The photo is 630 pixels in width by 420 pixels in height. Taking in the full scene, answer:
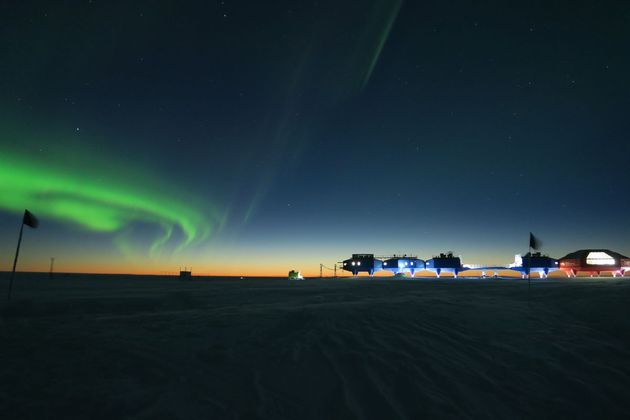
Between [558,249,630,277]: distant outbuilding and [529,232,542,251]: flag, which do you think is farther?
[558,249,630,277]: distant outbuilding

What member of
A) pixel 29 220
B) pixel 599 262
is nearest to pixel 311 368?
pixel 29 220

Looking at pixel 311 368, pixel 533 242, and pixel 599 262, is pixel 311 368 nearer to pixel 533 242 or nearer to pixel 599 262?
pixel 533 242

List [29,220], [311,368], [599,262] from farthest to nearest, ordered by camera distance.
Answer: [599,262], [29,220], [311,368]

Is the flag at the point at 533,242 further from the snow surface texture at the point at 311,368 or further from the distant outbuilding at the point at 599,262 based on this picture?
the distant outbuilding at the point at 599,262

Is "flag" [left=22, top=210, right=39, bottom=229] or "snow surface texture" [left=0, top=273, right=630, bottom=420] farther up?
"flag" [left=22, top=210, right=39, bottom=229]

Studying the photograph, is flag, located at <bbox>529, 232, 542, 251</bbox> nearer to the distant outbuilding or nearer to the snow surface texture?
the snow surface texture

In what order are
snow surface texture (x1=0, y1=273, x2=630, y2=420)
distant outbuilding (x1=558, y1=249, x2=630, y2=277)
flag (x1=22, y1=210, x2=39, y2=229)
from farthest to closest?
distant outbuilding (x1=558, y1=249, x2=630, y2=277)
flag (x1=22, y1=210, x2=39, y2=229)
snow surface texture (x1=0, y1=273, x2=630, y2=420)

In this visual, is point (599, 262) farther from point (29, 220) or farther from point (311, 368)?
point (29, 220)

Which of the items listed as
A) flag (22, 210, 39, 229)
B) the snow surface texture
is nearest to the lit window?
the snow surface texture

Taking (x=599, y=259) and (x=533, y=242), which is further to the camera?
(x=599, y=259)

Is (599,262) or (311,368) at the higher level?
(599,262)

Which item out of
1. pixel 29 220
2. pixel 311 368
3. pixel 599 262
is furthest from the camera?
pixel 599 262

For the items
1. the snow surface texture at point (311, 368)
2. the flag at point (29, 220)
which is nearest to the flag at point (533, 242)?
the snow surface texture at point (311, 368)

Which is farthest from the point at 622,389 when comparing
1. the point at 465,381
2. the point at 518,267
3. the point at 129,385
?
the point at 518,267
